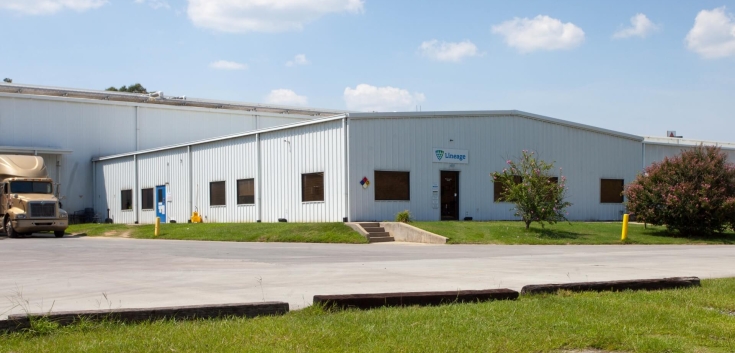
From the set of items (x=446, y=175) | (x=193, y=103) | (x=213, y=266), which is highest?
(x=193, y=103)

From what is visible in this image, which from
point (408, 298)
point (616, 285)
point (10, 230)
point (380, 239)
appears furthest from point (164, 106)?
point (408, 298)

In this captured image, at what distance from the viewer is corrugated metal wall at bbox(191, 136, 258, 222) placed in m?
37.1

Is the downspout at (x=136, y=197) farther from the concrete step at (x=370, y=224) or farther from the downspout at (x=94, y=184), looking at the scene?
the concrete step at (x=370, y=224)

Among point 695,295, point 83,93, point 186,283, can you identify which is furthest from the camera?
point 83,93

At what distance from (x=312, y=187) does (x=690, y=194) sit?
50.3ft

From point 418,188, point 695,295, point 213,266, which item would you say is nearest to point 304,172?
point 418,188

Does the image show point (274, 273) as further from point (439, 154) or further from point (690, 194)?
point (690, 194)

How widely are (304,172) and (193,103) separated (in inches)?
861

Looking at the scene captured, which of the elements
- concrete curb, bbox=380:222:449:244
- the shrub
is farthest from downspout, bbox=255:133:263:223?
the shrub

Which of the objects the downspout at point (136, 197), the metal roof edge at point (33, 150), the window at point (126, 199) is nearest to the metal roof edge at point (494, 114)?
the downspout at point (136, 197)

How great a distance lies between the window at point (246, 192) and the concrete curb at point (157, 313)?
94.3 feet

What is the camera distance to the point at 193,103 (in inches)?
2082

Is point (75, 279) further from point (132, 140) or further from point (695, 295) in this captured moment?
point (132, 140)

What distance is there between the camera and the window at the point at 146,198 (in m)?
44.9
